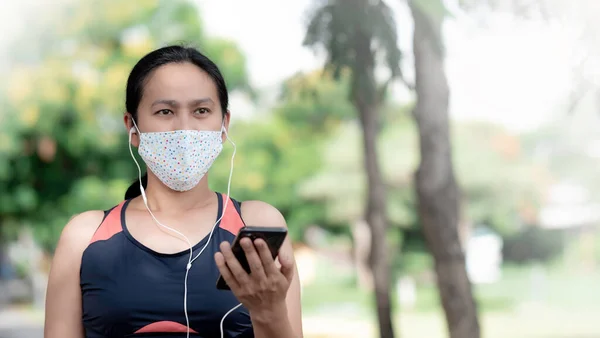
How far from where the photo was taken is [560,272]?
35.7 ft

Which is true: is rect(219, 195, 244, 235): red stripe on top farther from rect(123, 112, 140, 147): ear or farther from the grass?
the grass

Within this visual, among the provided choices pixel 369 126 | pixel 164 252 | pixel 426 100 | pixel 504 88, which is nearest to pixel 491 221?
pixel 504 88

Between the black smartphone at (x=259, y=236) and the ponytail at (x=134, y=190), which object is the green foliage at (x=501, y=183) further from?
the black smartphone at (x=259, y=236)

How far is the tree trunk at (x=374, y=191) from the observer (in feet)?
20.4

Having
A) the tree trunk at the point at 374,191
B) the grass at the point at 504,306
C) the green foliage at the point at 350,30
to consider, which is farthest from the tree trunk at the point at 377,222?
the grass at the point at 504,306

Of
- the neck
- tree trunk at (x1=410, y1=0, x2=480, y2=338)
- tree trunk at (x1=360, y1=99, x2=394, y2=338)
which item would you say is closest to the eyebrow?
the neck

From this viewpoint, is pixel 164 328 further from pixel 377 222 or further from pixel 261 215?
pixel 377 222

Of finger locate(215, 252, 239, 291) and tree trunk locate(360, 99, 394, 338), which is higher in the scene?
tree trunk locate(360, 99, 394, 338)

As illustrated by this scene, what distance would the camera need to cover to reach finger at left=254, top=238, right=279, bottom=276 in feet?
3.27

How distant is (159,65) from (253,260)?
0.39 metres

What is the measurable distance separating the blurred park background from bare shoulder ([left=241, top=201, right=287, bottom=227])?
6.10 meters

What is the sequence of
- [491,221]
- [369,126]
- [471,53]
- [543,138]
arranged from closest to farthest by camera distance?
[369,126], [471,53], [543,138], [491,221]

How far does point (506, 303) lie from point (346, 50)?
6.43 metres

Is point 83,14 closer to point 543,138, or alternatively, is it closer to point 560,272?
point 543,138
